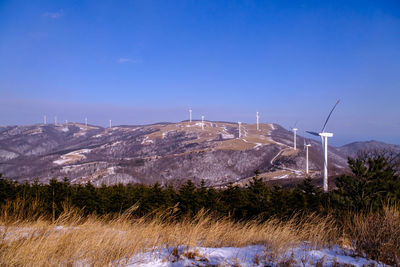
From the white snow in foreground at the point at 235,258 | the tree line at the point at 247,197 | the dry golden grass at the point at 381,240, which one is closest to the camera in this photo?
the white snow in foreground at the point at 235,258

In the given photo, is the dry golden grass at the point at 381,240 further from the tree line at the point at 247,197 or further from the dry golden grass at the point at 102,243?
the tree line at the point at 247,197

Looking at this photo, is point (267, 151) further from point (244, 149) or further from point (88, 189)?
point (88, 189)

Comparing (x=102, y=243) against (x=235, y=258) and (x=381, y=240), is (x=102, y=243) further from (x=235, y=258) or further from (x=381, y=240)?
(x=381, y=240)

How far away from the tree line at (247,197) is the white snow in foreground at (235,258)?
362 centimetres

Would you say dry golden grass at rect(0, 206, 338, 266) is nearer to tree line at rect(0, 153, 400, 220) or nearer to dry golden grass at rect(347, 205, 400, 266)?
dry golden grass at rect(347, 205, 400, 266)

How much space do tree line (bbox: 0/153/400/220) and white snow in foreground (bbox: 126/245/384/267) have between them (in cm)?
362

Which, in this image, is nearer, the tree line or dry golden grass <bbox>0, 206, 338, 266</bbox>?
dry golden grass <bbox>0, 206, 338, 266</bbox>

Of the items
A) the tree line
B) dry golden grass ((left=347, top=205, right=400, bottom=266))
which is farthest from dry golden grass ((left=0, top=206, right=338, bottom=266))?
the tree line

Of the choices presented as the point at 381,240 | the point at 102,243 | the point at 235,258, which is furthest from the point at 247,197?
the point at 102,243

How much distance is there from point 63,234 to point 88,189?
17968mm

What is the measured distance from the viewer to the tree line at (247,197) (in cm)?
968

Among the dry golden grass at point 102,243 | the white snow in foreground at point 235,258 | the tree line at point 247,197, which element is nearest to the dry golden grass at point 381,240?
the white snow in foreground at point 235,258

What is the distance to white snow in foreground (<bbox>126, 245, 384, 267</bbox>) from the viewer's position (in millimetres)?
4543

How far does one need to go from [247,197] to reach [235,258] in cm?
1258
